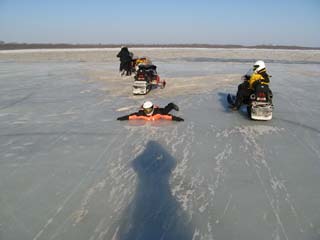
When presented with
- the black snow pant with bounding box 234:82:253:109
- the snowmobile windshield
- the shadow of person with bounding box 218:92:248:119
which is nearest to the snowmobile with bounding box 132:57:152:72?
the shadow of person with bounding box 218:92:248:119

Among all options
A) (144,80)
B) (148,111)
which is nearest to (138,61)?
(144,80)

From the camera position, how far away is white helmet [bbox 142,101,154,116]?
622cm

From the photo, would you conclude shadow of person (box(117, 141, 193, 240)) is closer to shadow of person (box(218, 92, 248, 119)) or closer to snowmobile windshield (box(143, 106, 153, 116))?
snowmobile windshield (box(143, 106, 153, 116))

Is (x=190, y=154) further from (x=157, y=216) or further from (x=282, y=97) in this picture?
(x=282, y=97)

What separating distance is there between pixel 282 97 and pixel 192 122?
3.78m

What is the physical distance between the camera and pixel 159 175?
148 inches

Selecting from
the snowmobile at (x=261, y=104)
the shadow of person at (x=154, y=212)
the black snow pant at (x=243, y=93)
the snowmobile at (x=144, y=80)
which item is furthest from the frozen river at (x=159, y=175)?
the snowmobile at (x=144, y=80)

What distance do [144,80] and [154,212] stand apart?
692 cm

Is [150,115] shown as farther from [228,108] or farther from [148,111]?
[228,108]

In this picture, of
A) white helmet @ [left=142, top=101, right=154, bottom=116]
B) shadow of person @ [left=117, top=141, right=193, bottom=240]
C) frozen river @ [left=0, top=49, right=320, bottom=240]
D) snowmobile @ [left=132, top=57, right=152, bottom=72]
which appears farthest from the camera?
snowmobile @ [left=132, top=57, right=152, bottom=72]

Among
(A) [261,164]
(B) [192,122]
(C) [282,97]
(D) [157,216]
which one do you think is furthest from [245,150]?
(C) [282,97]

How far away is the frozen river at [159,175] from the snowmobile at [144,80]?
2.03m

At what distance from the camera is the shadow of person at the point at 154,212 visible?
2660 millimetres

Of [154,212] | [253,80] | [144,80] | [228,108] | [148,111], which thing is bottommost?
[228,108]
